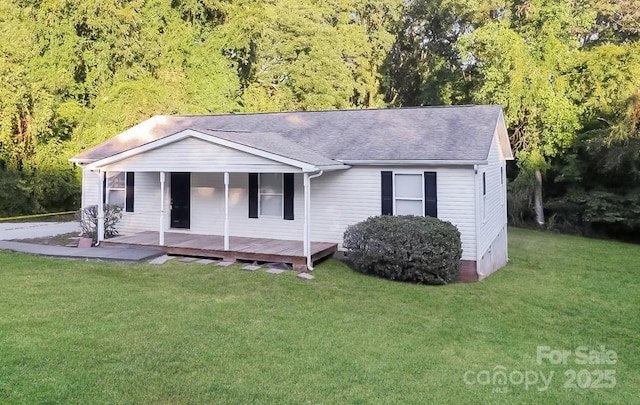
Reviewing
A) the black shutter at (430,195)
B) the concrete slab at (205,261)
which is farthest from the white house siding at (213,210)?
the black shutter at (430,195)

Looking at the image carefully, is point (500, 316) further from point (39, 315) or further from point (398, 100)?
point (398, 100)

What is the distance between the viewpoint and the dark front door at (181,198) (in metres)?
13.4

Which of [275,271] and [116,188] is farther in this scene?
[116,188]

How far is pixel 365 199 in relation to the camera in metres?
11.8

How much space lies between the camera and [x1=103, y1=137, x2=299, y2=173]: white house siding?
10.8m

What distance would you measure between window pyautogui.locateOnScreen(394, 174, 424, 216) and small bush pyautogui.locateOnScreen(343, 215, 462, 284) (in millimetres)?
789

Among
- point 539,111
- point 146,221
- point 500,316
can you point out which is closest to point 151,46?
point 146,221

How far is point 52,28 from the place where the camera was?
2214 centimetres

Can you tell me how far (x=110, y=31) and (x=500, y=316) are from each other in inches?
867

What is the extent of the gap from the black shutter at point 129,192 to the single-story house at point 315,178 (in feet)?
0.10

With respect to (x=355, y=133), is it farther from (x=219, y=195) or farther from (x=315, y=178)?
(x=219, y=195)

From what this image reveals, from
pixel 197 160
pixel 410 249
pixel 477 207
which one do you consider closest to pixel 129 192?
pixel 197 160

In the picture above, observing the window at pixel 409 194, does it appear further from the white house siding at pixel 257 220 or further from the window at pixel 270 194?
the window at pixel 270 194

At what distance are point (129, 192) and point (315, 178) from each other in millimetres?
5820
